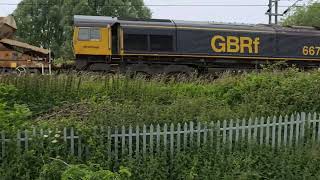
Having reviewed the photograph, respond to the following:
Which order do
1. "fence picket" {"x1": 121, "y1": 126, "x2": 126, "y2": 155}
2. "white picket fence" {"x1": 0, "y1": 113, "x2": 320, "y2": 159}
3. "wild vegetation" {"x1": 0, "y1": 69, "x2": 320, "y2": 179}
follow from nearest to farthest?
1. "wild vegetation" {"x1": 0, "y1": 69, "x2": 320, "y2": 179}
2. "white picket fence" {"x1": 0, "y1": 113, "x2": 320, "y2": 159}
3. "fence picket" {"x1": 121, "y1": 126, "x2": 126, "y2": 155}

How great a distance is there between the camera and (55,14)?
170ft

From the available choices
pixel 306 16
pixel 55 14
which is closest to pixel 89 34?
pixel 55 14

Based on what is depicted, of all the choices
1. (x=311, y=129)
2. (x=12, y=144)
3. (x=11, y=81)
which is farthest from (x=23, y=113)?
(x=311, y=129)

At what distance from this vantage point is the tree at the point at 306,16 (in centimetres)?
5228

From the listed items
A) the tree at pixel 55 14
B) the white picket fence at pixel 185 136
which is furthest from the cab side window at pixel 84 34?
the tree at pixel 55 14

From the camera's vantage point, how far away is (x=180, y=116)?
768 cm

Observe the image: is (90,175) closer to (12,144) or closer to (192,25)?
(12,144)

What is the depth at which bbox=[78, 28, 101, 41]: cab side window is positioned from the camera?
2036cm

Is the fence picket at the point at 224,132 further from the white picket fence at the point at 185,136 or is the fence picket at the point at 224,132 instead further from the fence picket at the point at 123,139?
the fence picket at the point at 123,139

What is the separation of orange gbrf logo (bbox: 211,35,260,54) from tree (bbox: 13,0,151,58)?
28802mm

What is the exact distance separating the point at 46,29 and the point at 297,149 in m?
48.6

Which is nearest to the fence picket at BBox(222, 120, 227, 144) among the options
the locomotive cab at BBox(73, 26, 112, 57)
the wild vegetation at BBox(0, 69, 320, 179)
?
the wild vegetation at BBox(0, 69, 320, 179)

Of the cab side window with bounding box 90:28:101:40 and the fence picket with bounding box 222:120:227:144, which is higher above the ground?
the cab side window with bounding box 90:28:101:40

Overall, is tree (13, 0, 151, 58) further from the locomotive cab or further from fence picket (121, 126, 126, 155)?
fence picket (121, 126, 126, 155)
